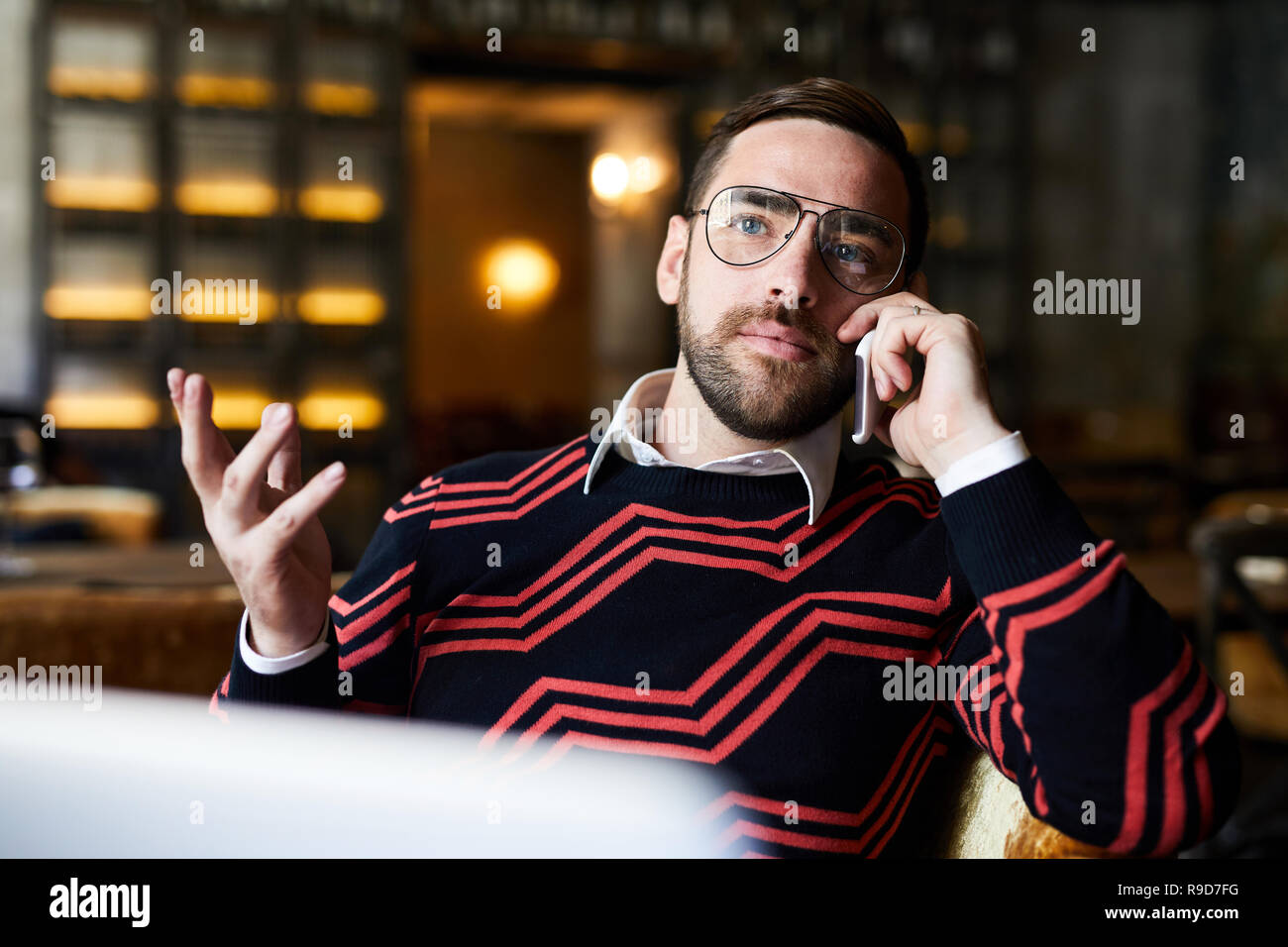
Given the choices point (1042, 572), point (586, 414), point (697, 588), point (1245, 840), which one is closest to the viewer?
point (1042, 572)

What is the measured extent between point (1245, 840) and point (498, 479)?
2.51m

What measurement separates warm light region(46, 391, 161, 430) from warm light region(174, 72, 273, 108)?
1470 mm

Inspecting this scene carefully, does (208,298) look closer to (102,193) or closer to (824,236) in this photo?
(102,193)

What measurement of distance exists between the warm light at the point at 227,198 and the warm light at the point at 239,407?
34.5 inches

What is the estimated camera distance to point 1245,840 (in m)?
2.79

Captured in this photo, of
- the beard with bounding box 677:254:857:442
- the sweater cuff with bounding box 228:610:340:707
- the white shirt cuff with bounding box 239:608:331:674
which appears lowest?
the sweater cuff with bounding box 228:610:340:707

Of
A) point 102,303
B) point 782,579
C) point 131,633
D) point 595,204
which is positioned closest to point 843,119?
point 782,579

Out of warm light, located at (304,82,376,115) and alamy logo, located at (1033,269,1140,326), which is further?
alamy logo, located at (1033,269,1140,326)

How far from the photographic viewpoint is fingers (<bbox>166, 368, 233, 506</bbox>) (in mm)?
834

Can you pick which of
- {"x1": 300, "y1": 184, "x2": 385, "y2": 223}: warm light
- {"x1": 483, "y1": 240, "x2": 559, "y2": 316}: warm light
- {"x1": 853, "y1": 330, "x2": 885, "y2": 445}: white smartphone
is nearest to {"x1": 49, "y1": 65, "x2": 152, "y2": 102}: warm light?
{"x1": 300, "y1": 184, "x2": 385, "y2": 223}: warm light

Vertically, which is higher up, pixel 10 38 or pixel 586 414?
pixel 10 38

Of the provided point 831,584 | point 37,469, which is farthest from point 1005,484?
point 37,469
